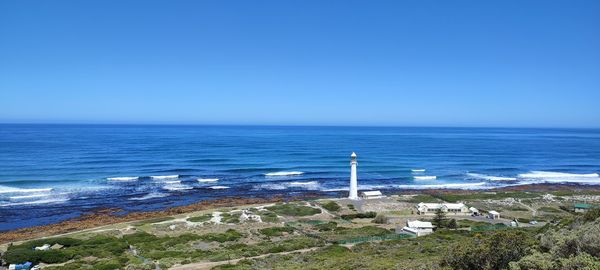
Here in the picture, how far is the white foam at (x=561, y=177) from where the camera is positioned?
5462cm

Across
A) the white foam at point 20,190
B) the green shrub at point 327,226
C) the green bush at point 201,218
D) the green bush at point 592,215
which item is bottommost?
the white foam at point 20,190

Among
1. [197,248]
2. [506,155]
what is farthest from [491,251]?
[506,155]

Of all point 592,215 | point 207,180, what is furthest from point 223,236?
point 207,180

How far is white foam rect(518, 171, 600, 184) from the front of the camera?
54625 millimetres

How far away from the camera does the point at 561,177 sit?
5844cm

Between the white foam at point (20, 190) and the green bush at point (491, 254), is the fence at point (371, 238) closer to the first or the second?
the green bush at point (491, 254)

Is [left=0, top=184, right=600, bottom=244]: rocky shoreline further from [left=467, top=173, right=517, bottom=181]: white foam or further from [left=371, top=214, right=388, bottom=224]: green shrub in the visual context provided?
[left=371, top=214, right=388, bottom=224]: green shrub

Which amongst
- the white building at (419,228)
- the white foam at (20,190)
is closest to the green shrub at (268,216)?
the white building at (419,228)

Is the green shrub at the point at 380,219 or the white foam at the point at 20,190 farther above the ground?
the green shrub at the point at 380,219

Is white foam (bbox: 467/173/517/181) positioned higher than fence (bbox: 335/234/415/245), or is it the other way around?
fence (bbox: 335/234/415/245)

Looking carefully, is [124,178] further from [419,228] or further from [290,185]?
[419,228]

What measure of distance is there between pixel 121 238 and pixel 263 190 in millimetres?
22891

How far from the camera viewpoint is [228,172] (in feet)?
195

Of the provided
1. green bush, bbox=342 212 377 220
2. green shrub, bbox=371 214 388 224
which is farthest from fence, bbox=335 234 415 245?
green bush, bbox=342 212 377 220
